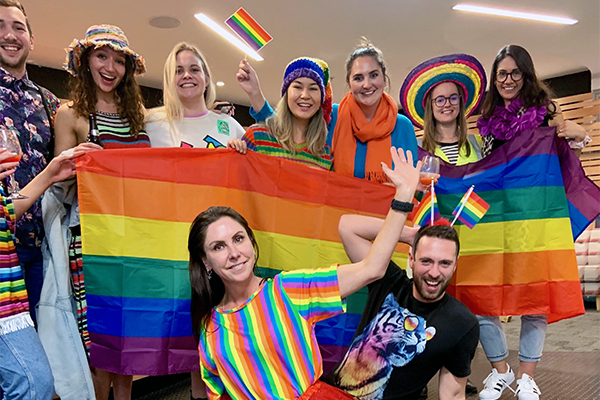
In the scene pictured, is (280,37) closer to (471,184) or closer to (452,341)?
(471,184)

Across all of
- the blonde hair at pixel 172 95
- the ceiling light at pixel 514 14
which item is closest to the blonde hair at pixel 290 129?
the blonde hair at pixel 172 95

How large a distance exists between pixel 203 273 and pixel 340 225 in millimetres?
615

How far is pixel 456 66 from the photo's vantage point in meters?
2.67

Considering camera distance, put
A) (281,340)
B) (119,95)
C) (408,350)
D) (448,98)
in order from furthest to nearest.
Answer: (448,98) < (119,95) < (408,350) < (281,340)

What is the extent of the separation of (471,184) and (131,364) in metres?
1.86

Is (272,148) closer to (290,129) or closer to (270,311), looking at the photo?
(290,129)

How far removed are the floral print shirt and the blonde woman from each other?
1.64 feet

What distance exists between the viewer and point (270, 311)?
156cm

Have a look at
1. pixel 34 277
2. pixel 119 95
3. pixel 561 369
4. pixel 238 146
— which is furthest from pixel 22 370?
pixel 561 369

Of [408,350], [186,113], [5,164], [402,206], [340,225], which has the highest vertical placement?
[186,113]

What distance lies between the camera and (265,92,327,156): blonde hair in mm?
2414

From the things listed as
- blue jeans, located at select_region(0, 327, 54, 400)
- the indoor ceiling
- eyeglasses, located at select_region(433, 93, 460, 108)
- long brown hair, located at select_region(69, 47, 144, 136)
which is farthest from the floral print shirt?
the indoor ceiling

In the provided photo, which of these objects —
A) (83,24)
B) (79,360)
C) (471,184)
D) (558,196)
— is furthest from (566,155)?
(83,24)

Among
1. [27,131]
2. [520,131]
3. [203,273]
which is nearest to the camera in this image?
[203,273]
